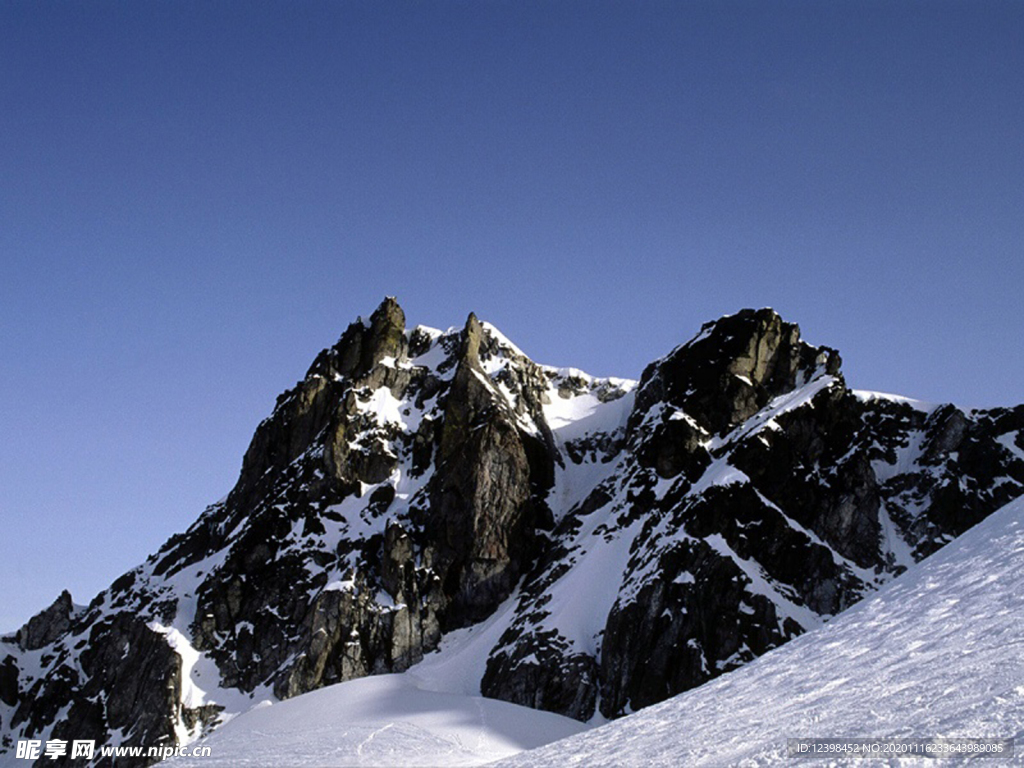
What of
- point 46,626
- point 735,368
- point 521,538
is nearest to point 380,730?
point 521,538

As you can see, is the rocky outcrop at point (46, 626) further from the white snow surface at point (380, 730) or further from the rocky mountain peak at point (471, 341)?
→ the rocky mountain peak at point (471, 341)

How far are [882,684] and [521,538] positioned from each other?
93071 millimetres

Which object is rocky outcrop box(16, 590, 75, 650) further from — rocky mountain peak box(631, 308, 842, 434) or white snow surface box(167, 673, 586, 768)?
rocky mountain peak box(631, 308, 842, 434)

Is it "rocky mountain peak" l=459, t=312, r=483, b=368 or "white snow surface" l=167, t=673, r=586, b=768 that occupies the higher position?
"rocky mountain peak" l=459, t=312, r=483, b=368

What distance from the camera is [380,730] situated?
2270 inches

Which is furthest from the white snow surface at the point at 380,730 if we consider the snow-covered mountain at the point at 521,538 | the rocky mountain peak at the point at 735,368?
the rocky mountain peak at the point at 735,368

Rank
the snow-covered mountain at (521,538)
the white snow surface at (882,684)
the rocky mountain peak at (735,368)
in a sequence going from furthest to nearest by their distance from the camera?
the rocky mountain peak at (735,368), the snow-covered mountain at (521,538), the white snow surface at (882,684)

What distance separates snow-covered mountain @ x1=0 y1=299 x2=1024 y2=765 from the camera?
93625 mm

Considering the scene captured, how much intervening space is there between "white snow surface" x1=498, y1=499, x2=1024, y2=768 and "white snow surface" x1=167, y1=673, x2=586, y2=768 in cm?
2111

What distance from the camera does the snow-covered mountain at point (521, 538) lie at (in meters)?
93.6

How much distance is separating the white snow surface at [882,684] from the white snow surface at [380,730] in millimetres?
21109

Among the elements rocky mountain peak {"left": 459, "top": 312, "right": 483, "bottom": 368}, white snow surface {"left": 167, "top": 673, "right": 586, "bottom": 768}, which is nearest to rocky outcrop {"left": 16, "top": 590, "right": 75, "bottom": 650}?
white snow surface {"left": 167, "top": 673, "right": 586, "bottom": 768}

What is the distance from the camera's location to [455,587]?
11031 cm

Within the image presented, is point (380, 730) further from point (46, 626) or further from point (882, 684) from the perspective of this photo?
point (46, 626)
